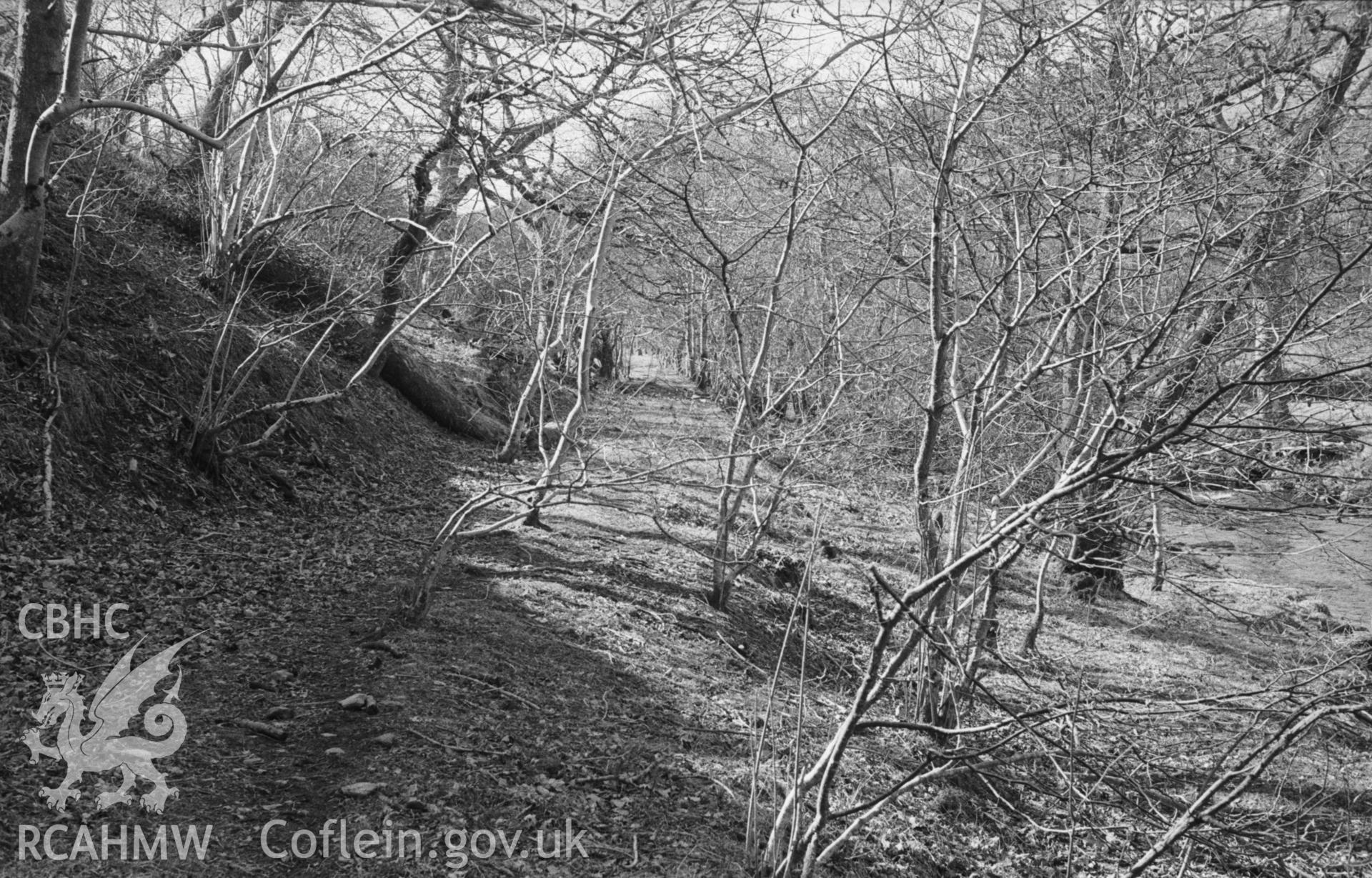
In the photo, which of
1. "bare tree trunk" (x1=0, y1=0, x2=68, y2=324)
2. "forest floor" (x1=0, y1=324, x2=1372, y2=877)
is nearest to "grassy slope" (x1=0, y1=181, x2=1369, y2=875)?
"forest floor" (x1=0, y1=324, x2=1372, y2=877)

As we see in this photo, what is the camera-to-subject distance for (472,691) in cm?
412

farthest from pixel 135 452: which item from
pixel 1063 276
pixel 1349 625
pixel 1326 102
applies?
pixel 1349 625

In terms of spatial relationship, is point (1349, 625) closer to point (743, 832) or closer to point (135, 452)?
point (743, 832)

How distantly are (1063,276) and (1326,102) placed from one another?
7.66 ft

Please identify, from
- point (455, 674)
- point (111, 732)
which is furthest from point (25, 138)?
point (455, 674)

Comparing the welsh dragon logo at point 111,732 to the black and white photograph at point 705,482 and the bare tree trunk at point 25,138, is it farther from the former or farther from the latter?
the bare tree trunk at point 25,138

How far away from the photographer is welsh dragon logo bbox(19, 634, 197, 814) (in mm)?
2877

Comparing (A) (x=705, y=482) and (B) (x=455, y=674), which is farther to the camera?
(A) (x=705, y=482)

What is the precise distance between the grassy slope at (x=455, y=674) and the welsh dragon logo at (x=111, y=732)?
54mm

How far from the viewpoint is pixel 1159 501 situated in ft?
15.6

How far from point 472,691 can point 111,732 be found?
1404 millimetres

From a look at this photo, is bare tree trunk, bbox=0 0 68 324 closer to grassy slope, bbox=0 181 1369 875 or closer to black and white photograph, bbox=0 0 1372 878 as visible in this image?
black and white photograph, bbox=0 0 1372 878

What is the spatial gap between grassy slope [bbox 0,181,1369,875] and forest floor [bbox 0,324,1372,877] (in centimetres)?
2

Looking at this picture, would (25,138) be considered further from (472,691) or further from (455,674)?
(472,691)
